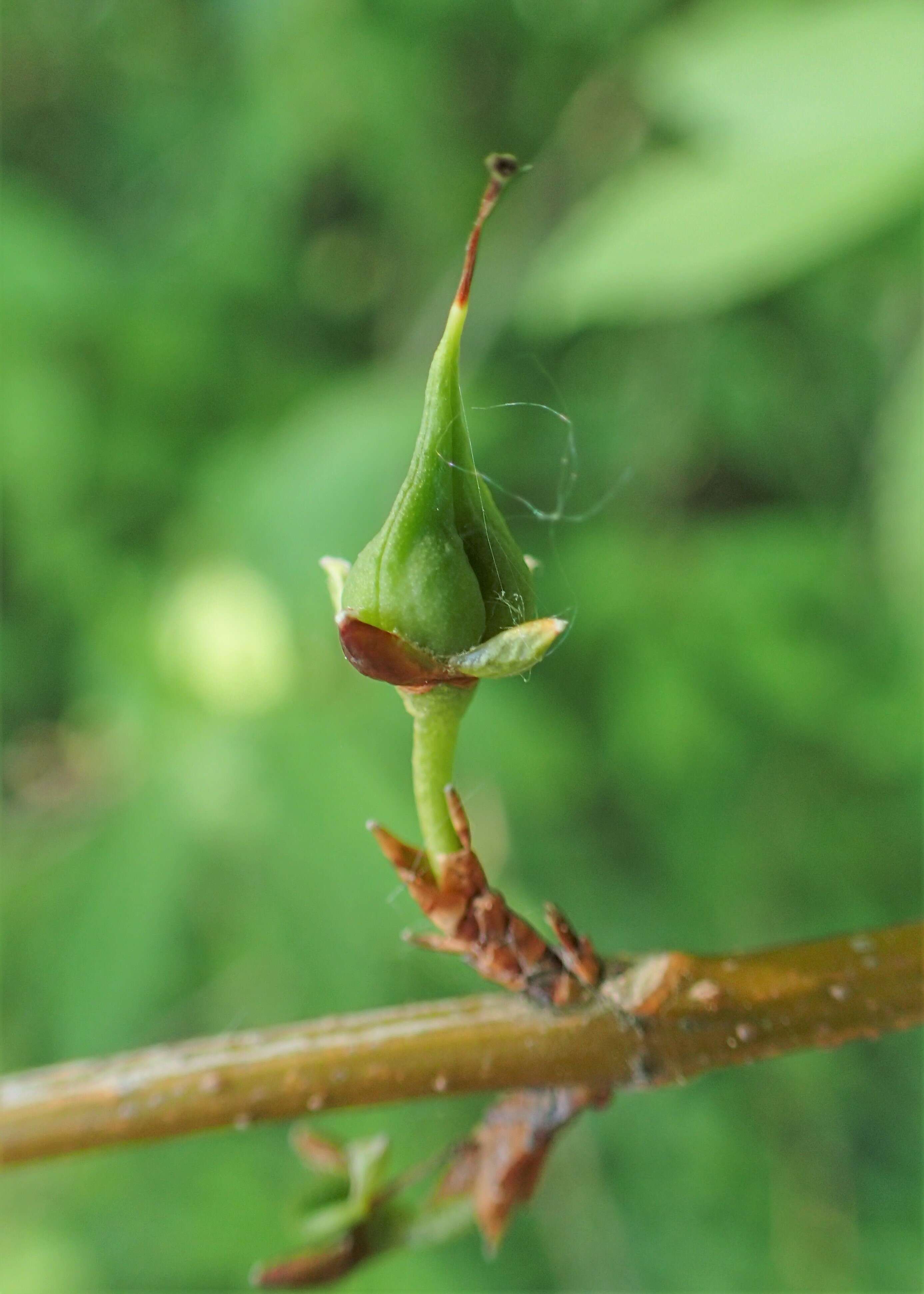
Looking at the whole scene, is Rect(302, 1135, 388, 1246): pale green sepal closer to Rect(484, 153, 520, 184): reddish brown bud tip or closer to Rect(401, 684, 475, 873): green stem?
Rect(401, 684, 475, 873): green stem

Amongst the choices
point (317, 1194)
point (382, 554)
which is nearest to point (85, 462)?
point (317, 1194)

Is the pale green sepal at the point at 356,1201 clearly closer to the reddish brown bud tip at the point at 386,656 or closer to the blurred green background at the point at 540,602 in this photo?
the reddish brown bud tip at the point at 386,656

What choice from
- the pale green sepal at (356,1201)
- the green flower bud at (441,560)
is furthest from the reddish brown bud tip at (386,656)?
the pale green sepal at (356,1201)

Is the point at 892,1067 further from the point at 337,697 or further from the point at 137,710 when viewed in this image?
the point at 137,710

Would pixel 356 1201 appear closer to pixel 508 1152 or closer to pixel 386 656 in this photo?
pixel 508 1152

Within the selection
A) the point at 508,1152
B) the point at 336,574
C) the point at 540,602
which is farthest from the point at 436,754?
the point at 540,602
